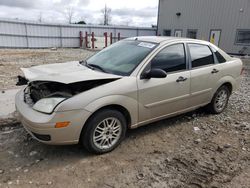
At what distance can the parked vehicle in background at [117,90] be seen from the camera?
273 centimetres

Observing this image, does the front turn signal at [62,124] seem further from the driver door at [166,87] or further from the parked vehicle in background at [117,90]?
the driver door at [166,87]

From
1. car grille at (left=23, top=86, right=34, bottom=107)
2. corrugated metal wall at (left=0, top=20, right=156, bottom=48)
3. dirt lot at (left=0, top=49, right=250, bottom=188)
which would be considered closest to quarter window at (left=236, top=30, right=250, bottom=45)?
corrugated metal wall at (left=0, top=20, right=156, bottom=48)

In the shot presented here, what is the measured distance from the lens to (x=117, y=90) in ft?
9.86

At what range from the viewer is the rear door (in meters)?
3.97

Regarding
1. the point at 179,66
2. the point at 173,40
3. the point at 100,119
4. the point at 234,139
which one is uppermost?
the point at 173,40

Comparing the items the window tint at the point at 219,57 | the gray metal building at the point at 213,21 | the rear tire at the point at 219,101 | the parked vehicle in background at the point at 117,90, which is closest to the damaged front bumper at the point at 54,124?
the parked vehicle in background at the point at 117,90

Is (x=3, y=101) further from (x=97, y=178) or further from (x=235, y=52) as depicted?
(x=235, y=52)

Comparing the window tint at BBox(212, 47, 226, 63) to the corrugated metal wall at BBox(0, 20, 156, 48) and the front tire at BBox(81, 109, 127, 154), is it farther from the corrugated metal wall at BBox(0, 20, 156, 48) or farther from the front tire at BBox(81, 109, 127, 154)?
the corrugated metal wall at BBox(0, 20, 156, 48)

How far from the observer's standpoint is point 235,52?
17438 millimetres

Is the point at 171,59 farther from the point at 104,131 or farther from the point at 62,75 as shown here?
the point at 62,75

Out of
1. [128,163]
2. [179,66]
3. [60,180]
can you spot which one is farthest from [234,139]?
[60,180]

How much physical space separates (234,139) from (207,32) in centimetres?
1776

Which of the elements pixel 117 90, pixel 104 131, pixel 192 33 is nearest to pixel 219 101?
pixel 117 90

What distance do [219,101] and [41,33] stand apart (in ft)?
67.9
